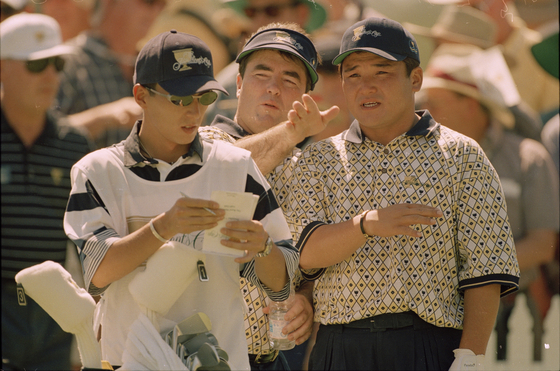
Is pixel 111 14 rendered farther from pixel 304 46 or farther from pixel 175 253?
pixel 175 253

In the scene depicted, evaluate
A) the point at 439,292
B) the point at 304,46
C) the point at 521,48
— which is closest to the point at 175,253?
the point at 439,292

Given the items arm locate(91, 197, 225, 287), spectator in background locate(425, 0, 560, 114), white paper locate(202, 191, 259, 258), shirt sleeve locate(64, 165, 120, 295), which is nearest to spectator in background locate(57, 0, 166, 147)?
shirt sleeve locate(64, 165, 120, 295)

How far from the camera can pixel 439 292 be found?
292 centimetres

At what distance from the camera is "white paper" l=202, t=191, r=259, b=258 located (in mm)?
2238

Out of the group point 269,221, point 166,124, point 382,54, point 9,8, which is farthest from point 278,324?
point 9,8

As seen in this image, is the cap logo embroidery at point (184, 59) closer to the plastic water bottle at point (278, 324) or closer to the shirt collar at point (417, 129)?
the shirt collar at point (417, 129)

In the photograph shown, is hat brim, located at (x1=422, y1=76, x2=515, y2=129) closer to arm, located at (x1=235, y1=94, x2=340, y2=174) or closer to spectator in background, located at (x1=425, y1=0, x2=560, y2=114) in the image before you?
spectator in background, located at (x1=425, y1=0, x2=560, y2=114)

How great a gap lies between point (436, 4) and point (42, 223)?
3.09 meters

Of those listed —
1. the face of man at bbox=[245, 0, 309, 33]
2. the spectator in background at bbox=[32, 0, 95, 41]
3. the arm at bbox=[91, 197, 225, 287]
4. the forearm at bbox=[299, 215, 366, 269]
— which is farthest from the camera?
the spectator in background at bbox=[32, 0, 95, 41]

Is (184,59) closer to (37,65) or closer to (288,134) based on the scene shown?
(288,134)

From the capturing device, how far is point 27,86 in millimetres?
4492

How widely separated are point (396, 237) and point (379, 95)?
2.01ft

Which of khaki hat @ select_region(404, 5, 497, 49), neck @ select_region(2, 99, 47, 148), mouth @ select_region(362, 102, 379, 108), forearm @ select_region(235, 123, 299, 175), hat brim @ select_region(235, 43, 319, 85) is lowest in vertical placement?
neck @ select_region(2, 99, 47, 148)

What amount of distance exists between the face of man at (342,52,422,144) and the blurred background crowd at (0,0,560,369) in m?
1.30
